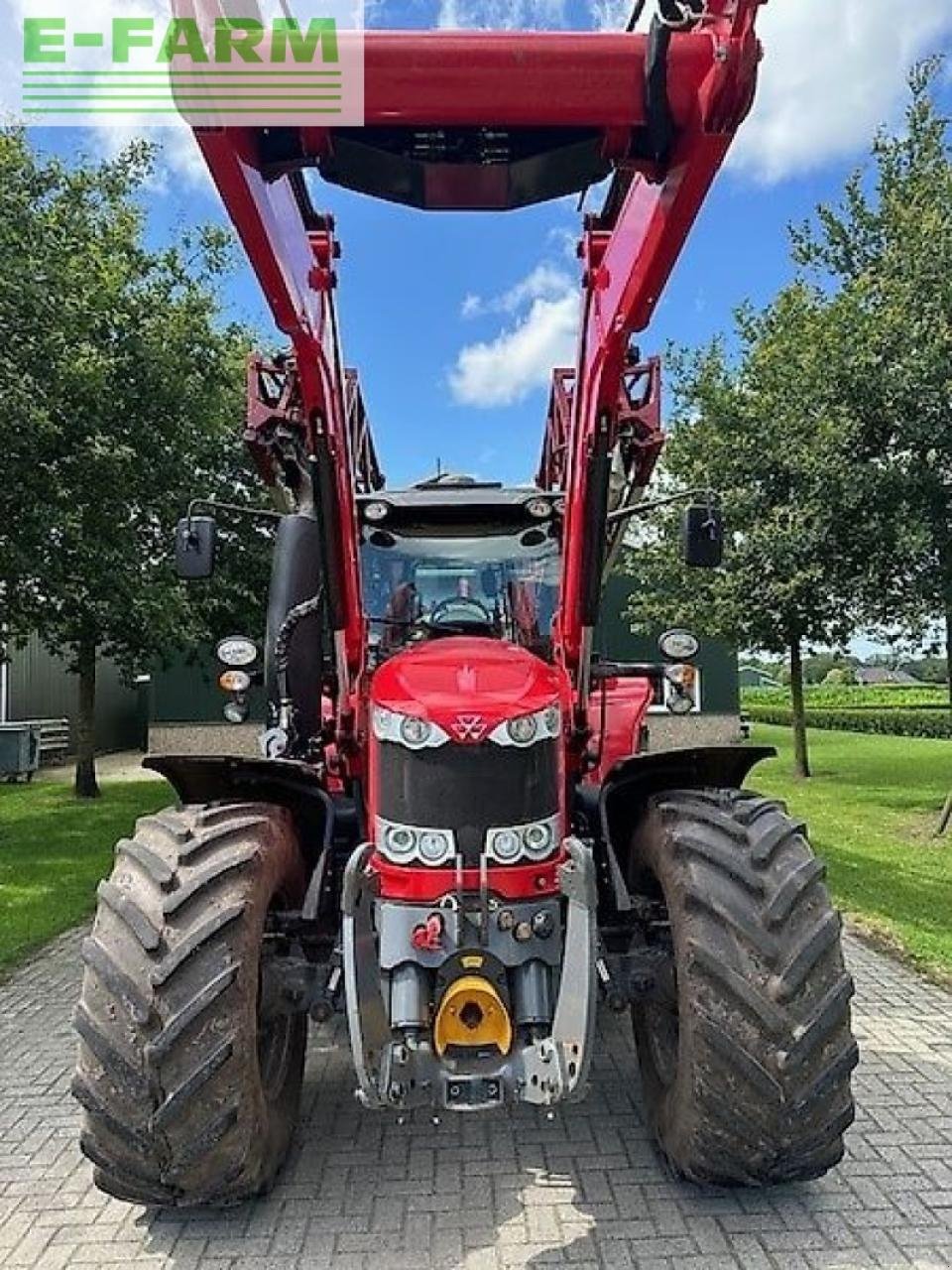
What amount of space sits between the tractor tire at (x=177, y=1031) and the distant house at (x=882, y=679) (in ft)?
175

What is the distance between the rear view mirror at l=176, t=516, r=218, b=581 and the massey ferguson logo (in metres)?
1.72

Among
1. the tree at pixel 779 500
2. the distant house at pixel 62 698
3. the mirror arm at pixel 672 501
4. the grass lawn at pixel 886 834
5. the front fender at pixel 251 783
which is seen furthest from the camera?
the distant house at pixel 62 698

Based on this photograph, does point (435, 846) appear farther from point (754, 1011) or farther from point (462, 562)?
point (462, 562)

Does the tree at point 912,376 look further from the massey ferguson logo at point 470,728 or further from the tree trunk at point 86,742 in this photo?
the tree trunk at point 86,742

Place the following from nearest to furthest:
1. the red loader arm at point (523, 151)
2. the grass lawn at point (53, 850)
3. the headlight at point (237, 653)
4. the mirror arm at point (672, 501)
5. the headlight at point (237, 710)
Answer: the red loader arm at point (523, 151), the mirror arm at point (672, 501), the headlight at point (237, 653), the headlight at point (237, 710), the grass lawn at point (53, 850)

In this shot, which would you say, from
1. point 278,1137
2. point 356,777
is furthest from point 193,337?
point 278,1137

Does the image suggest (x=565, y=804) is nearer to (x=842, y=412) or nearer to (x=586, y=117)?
(x=586, y=117)

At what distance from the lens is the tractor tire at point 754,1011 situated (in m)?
3.35

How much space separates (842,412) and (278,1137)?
9.82m

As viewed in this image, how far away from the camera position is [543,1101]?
337 centimetres

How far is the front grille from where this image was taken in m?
3.68

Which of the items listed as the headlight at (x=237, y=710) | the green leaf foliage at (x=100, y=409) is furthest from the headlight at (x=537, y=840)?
the green leaf foliage at (x=100, y=409)

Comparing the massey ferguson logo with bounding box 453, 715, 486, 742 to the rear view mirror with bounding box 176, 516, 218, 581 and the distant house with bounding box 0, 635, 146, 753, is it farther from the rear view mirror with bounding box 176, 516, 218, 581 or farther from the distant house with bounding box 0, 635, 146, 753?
the distant house with bounding box 0, 635, 146, 753

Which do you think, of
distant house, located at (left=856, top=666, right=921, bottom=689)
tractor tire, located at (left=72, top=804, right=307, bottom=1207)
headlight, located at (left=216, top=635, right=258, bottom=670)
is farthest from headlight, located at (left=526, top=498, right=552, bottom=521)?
distant house, located at (left=856, top=666, right=921, bottom=689)
